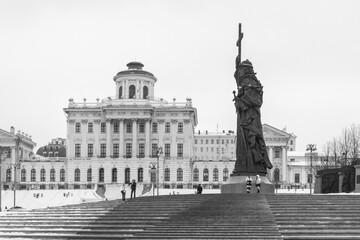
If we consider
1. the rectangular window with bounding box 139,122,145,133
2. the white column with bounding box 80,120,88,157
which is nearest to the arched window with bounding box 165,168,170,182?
the rectangular window with bounding box 139,122,145,133

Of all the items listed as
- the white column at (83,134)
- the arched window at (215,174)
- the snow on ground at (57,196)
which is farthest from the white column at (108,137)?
the snow on ground at (57,196)

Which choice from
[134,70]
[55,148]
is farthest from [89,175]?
[55,148]

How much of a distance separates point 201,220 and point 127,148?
96259 millimetres

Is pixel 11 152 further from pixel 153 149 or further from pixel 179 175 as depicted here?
pixel 179 175

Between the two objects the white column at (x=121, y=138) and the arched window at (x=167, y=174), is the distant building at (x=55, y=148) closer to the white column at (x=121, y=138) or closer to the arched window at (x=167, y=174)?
the white column at (x=121, y=138)

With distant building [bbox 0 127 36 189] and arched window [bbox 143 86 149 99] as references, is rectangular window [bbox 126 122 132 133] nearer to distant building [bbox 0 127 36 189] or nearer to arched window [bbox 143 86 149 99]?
arched window [bbox 143 86 149 99]

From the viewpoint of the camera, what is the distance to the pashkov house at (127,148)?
385 feet

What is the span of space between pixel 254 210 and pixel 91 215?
6407 mm

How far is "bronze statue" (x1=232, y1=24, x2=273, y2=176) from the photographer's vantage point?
3719 cm

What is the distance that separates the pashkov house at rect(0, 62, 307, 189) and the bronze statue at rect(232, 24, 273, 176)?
78.8 m

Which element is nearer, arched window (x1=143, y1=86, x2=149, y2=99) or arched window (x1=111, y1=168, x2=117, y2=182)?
arched window (x1=111, y1=168, x2=117, y2=182)

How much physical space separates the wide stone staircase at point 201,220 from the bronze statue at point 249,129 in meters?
7.71

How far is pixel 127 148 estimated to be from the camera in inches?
4707

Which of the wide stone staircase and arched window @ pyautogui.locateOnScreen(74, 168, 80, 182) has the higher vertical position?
the wide stone staircase
